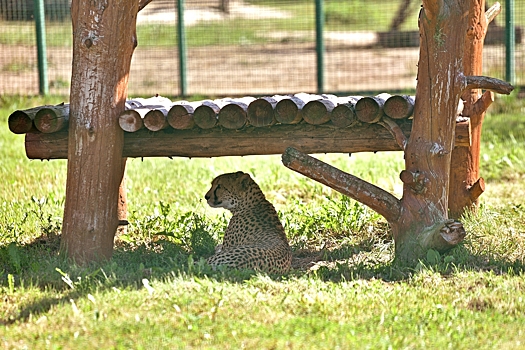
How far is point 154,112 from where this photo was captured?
5.57m

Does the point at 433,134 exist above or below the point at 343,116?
below

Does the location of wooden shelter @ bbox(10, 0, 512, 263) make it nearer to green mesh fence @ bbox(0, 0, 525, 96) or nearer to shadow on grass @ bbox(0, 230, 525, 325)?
shadow on grass @ bbox(0, 230, 525, 325)

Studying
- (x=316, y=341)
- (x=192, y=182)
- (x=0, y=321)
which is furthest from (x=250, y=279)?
(x=192, y=182)

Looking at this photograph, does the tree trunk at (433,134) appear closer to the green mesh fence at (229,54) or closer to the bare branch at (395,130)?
the bare branch at (395,130)

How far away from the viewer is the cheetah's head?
6258mm

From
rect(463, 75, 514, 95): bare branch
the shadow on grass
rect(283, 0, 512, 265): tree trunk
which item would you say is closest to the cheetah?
the shadow on grass

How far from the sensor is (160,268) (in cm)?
507

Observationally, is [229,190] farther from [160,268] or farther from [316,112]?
[160,268]

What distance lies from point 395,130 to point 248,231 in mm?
1315

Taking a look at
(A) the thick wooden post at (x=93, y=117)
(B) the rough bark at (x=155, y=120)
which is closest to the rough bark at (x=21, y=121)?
(A) the thick wooden post at (x=93, y=117)

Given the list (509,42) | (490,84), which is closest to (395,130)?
(490,84)

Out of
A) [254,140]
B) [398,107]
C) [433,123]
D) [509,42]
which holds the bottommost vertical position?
[254,140]

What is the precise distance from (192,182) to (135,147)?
246 centimetres

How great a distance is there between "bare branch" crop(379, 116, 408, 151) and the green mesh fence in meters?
6.54
